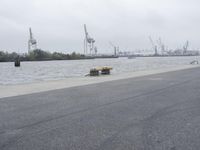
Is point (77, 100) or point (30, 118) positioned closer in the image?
point (30, 118)

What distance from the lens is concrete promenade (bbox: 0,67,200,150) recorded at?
501 cm

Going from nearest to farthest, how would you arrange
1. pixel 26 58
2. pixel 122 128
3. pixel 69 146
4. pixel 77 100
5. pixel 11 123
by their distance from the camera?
1. pixel 69 146
2. pixel 122 128
3. pixel 11 123
4. pixel 77 100
5. pixel 26 58

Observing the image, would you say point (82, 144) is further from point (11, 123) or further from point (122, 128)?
point (11, 123)

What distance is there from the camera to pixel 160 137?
5.35m

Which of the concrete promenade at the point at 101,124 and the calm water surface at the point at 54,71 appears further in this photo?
the calm water surface at the point at 54,71

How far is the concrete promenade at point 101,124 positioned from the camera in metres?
5.01

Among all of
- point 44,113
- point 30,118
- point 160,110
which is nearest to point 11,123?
point 30,118

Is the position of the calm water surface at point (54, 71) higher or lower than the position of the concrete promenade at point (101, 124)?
lower

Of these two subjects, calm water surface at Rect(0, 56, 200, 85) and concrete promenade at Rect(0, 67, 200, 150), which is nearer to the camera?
concrete promenade at Rect(0, 67, 200, 150)

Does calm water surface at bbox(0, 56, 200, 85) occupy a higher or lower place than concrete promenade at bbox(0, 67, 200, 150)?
lower

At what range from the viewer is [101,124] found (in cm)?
637

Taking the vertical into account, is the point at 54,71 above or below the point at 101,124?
below

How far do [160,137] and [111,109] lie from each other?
9.44ft

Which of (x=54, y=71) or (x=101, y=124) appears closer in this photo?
(x=101, y=124)
